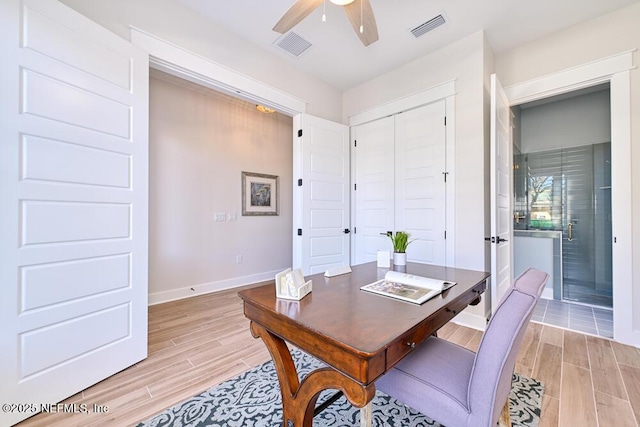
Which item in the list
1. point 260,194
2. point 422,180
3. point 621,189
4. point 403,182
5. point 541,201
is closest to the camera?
point 621,189

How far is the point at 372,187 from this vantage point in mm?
3535

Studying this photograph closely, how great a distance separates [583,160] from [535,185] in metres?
0.64

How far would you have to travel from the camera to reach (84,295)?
167 cm

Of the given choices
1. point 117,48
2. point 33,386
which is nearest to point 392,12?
point 117,48

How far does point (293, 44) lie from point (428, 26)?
1367 millimetres

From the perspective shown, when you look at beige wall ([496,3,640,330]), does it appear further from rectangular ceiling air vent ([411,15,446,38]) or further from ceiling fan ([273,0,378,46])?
ceiling fan ([273,0,378,46])

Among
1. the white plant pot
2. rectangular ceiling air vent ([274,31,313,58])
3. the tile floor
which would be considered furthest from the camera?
rectangular ceiling air vent ([274,31,313,58])

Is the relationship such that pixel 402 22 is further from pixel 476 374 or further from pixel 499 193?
pixel 476 374

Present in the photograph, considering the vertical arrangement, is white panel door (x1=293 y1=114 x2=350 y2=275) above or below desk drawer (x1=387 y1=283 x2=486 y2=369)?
above

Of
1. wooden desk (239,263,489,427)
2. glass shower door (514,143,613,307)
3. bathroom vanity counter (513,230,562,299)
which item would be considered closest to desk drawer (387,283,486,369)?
wooden desk (239,263,489,427)

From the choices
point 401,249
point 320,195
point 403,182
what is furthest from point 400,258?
point 320,195

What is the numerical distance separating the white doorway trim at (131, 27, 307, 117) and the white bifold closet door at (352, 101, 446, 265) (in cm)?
111

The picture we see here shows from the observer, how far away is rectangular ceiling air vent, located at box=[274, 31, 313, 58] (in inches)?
106

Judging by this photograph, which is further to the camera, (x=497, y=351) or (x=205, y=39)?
(x=205, y=39)
